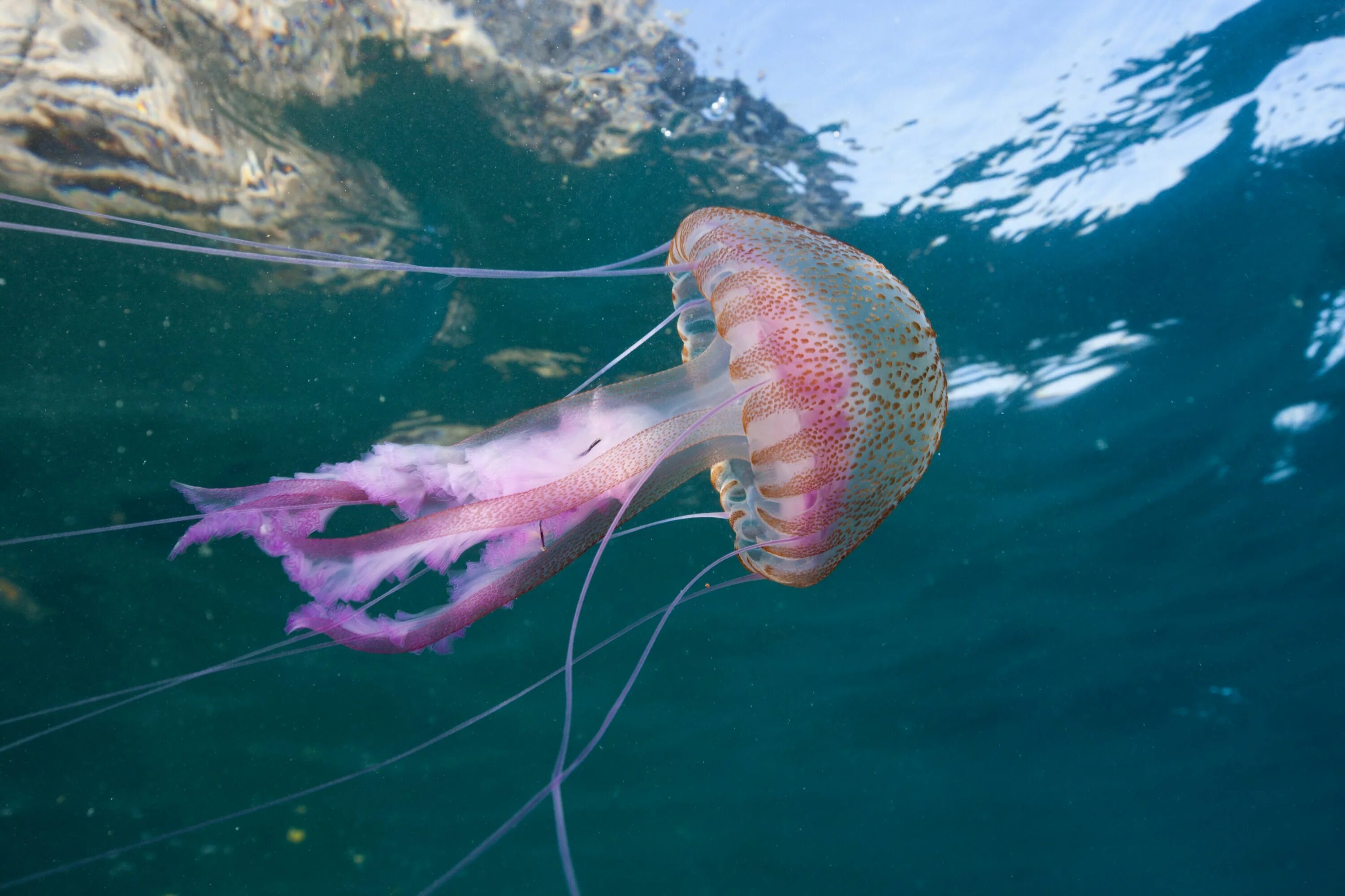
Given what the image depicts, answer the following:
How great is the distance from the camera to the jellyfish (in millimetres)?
2070

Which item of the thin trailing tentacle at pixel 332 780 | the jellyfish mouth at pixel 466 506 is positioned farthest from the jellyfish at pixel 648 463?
the thin trailing tentacle at pixel 332 780

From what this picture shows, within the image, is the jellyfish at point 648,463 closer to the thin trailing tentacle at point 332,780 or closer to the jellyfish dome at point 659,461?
the jellyfish dome at point 659,461

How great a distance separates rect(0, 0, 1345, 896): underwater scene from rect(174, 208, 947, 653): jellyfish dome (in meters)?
0.02

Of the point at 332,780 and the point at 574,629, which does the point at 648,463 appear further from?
the point at 332,780

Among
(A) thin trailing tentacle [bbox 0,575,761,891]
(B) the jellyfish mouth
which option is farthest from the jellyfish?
(A) thin trailing tentacle [bbox 0,575,761,891]

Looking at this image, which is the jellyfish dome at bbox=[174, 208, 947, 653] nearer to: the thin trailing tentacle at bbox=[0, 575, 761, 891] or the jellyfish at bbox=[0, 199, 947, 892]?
the jellyfish at bbox=[0, 199, 947, 892]

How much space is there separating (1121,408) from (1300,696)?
1418 cm

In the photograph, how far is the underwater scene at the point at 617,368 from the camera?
2244mm

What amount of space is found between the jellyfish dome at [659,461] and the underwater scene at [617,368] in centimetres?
2

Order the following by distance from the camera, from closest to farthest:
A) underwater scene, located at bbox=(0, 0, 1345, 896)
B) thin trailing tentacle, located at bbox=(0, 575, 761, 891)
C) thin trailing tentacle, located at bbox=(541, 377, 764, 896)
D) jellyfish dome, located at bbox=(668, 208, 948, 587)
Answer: thin trailing tentacle, located at bbox=(541, 377, 764, 896)
thin trailing tentacle, located at bbox=(0, 575, 761, 891)
jellyfish dome, located at bbox=(668, 208, 948, 587)
underwater scene, located at bbox=(0, 0, 1345, 896)

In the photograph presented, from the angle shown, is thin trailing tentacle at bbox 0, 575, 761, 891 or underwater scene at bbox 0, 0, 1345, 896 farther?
underwater scene at bbox 0, 0, 1345, 896

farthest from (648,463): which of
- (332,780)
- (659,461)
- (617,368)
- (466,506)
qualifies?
(617,368)

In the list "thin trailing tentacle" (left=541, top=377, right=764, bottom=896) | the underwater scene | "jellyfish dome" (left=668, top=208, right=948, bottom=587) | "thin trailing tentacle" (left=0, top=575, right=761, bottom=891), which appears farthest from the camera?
the underwater scene

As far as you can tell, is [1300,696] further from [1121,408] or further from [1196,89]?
[1196,89]
